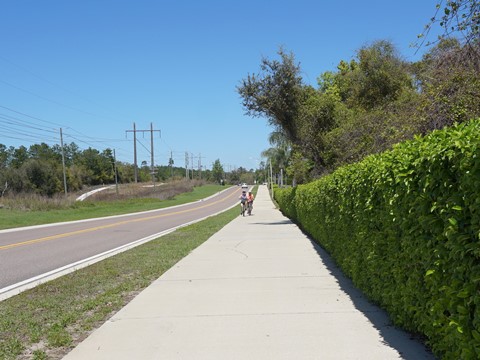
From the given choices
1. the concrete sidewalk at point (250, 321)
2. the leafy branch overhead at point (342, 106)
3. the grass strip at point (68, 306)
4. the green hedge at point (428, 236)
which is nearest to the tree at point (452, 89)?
the leafy branch overhead at point (342, 106)

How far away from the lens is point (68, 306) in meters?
6.70

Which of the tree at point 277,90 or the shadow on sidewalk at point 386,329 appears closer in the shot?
the shadow on sidewalk at point 386,329

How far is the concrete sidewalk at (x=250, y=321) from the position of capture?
177 inches

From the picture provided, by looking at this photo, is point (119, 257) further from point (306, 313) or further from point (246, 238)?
point (306, 313)

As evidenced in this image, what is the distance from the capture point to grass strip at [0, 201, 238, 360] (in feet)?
16.5

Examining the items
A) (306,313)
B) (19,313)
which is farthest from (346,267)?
(19,313)

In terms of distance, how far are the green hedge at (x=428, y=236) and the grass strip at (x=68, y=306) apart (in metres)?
3.51

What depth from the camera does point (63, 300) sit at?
711 cm

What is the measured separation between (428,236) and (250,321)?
2637mm

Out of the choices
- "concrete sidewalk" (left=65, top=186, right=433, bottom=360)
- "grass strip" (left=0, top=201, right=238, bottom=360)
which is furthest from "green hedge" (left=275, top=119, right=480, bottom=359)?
"grass strip" (left=0, top=201, right=238, bottom=360)

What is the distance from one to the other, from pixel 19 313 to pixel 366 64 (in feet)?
A: 74.5

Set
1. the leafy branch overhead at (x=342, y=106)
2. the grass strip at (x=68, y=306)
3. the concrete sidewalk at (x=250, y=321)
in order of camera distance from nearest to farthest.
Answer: the concrete sidewalk at (x=250, y=321) → the grass strip at (x=68, y=306) → the leafy branch overhead at (x=342, y=106)

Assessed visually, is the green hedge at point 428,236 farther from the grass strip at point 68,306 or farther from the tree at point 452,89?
the tree at point 452,89

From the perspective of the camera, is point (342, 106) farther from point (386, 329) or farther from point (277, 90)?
point (386, 329)
